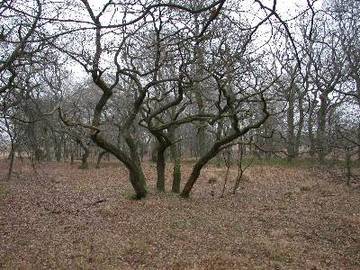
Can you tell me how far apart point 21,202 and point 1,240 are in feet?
17.1

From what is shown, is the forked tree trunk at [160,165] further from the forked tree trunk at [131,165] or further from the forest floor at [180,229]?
the forked tree trunk at [131,165]

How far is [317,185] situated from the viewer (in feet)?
64.3

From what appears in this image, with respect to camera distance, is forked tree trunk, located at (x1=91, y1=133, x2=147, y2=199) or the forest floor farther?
forked tree trunk, located at (x1=91, y1=133, x2=147, y2=199)

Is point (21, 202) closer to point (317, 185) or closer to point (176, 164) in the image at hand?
point (176, 164)

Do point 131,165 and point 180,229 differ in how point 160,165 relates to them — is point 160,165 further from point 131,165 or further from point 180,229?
point 180,229

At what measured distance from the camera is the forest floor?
29.3ft

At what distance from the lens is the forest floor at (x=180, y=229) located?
8945 millimetres

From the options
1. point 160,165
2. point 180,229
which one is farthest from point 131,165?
point 180,229

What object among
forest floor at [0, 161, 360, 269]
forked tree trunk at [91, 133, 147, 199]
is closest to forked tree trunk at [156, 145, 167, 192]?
forest floor at [0, 161, 360, 269]

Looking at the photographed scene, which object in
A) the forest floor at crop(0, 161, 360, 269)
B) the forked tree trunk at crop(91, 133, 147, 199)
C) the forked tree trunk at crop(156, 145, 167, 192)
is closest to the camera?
the forest floor at crop(0, 161, 360, 269)

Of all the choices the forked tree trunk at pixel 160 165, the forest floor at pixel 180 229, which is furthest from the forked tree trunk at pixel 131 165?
the forked tree trunk at pixel 160 165

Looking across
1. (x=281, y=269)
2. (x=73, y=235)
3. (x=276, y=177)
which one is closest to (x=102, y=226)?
(x=73, y=235)

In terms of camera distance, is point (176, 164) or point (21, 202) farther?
point (176, 164)

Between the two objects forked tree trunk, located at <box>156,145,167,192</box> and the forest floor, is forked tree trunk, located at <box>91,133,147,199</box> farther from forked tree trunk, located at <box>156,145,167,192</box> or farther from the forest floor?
forked tree trunk, located at <box>156,145,167,192</box>
